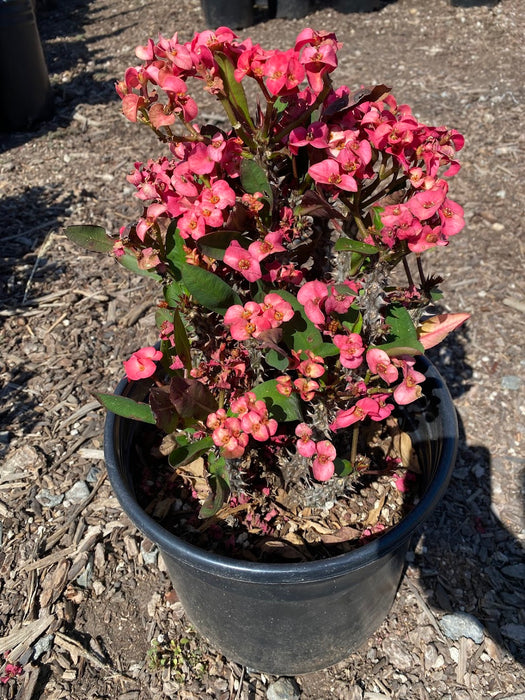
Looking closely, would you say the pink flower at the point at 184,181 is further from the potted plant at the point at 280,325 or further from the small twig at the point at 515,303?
the small twig at the point at 515,303

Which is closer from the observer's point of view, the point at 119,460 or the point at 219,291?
the point at 219,291

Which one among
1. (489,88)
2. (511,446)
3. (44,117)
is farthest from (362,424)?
(44,117)

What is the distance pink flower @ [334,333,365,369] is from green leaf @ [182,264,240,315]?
8.8 inches

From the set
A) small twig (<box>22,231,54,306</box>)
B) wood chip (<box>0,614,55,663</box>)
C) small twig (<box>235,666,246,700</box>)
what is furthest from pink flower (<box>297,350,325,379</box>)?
small twig (<box>22,231,54,306</box>)

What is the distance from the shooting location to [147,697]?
1.62 m

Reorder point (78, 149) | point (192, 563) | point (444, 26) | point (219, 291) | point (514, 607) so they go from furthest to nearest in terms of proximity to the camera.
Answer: point (444, 26) < point (78, 149) < point (514, 607) < point (192, 563) < point (219, 291)

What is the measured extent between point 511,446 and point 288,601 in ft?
4.02

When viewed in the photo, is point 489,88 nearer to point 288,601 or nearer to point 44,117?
point 44,117

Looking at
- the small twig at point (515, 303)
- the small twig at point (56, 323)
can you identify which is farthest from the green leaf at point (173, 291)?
the small twig at point (515, 303)

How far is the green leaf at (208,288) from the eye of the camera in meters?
1.10

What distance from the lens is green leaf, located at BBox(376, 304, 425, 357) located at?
1.20m

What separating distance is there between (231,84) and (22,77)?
3896 millimetres

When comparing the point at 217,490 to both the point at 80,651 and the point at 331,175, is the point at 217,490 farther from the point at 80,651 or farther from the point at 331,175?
the point at 80,651

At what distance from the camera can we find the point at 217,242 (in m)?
1.10
